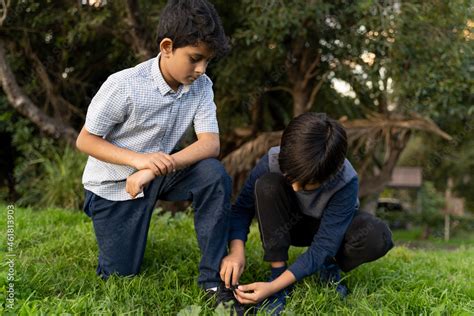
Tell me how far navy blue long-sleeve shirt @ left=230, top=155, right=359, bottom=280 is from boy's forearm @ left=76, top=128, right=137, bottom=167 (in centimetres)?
59

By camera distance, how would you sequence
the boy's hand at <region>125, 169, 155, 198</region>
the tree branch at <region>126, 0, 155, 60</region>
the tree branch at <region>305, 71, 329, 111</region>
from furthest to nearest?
1. the tree branch at <region>305, 71, 329, 111</region>
2. the tree branch at <region>126, 0, 155, 60</region>
3. the boy's hand at <region>125, 169, 155, 198</region>

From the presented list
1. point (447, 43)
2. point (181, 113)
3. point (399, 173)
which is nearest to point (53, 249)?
point (181, 113)

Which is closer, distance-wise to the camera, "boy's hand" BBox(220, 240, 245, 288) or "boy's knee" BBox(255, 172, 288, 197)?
"boy's hand" BBox(220, 240, 245, 288)

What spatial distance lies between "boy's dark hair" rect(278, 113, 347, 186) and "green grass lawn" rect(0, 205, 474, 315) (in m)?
0.53

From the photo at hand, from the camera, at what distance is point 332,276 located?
2389mm

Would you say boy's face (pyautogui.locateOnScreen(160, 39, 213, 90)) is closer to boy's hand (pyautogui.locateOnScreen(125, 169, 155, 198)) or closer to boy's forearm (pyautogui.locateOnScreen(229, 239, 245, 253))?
boy's hand (pyautogui.locateOnScreen(125, 169, 155, 198))

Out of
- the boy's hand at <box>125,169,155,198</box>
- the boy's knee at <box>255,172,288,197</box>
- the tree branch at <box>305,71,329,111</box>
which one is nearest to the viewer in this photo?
the boy's hand at <box>125,169,155,198</box>

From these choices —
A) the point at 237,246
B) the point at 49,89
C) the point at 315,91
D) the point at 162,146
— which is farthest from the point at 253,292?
the point at 49,89

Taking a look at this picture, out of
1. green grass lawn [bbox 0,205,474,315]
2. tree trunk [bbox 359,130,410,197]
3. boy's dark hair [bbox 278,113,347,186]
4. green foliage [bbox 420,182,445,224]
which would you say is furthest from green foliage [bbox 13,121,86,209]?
green foliage [bbox 420,182,445,224]

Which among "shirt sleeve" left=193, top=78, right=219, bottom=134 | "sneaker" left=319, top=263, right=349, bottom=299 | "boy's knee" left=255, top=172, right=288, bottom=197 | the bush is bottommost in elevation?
the bush

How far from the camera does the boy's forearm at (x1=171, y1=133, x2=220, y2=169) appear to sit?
2090 millimetres

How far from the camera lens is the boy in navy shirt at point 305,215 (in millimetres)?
1998

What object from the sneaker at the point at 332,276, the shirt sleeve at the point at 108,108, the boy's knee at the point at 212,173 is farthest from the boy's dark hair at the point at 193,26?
the sneaker at the point at 332,276

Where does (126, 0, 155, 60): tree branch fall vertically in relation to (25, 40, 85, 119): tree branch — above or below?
above
